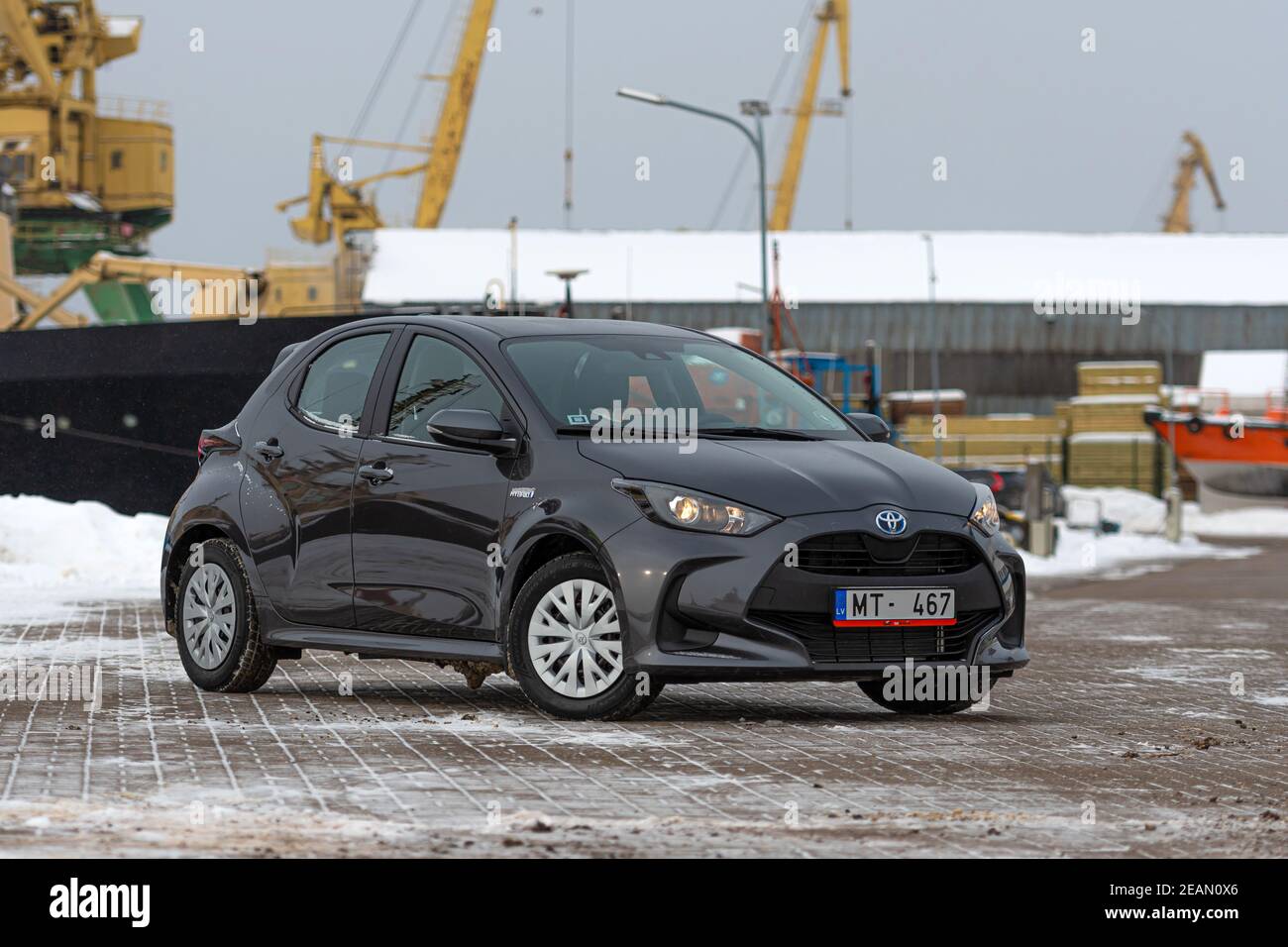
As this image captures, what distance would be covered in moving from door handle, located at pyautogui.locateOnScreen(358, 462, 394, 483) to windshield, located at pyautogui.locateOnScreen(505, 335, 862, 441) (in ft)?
2.47

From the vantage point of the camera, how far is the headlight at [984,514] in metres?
8.91

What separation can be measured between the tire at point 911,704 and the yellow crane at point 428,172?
7496 cm

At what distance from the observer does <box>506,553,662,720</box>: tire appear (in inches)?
339

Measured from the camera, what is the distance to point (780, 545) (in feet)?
27.5

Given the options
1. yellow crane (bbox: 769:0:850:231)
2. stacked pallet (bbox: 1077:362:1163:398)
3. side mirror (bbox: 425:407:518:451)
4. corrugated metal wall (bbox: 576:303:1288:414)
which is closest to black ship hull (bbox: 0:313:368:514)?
side mirror (bbox: 425:407:518:451)

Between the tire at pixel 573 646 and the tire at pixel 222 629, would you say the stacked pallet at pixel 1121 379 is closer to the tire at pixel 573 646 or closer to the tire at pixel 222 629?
the tire at pixel 222 629

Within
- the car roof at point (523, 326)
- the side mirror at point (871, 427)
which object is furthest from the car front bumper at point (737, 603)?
the car roof at point (523, 326)

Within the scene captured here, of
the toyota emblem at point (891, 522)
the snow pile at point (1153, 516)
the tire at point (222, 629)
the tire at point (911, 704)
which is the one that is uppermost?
the toyota emblem at point (891, 522)

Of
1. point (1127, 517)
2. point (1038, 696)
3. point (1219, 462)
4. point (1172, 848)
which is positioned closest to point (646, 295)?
point (1219, 462)

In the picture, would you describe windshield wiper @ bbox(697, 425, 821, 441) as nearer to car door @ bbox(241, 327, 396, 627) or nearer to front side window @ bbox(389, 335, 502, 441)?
front side window @ bbox(389, 335, 502, 441)

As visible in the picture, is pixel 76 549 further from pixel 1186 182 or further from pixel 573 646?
pixel 1186 182

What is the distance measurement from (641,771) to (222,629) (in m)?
3.49

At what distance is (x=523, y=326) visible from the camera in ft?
32.0
